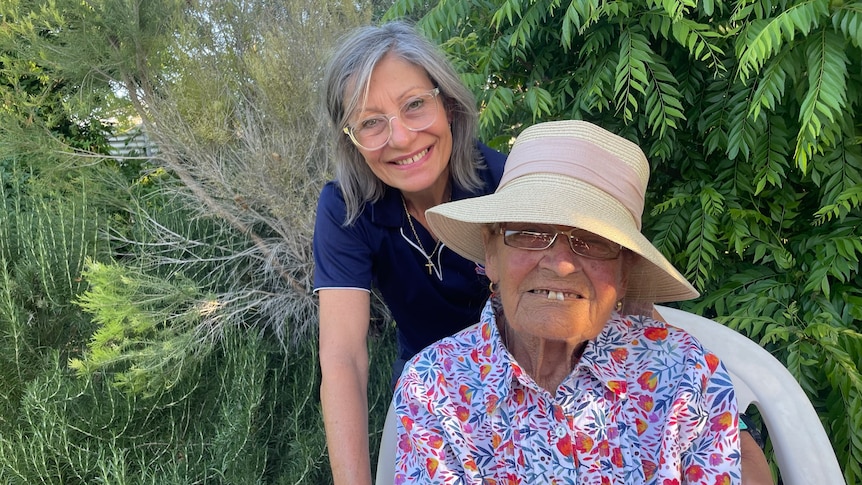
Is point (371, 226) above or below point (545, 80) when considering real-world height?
below

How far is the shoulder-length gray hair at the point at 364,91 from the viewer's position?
1976 mm

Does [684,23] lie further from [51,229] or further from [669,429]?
[51,229]

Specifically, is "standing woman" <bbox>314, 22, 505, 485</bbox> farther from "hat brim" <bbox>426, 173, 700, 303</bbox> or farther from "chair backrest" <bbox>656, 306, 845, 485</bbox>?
"chair backrest" <bbox>656, 306, 845, 485</bbox>

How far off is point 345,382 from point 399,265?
0.48 meters

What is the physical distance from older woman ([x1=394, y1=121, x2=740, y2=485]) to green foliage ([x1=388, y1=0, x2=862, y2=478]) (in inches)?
29.6

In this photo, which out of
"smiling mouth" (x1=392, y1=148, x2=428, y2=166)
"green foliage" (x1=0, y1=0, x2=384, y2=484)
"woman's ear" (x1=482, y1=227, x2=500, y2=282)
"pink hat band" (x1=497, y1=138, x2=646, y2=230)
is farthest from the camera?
"green foliage" (x1=0, y1=0, x2=384, y2=484)

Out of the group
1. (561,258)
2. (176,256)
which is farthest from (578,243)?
(176,256)

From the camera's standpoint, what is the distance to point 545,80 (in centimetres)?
292

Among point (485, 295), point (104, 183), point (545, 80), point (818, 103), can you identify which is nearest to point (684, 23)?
point (818, 103)

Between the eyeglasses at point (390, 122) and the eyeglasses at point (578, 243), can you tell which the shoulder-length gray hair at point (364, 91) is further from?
the eyeglasses at point (578, 243)

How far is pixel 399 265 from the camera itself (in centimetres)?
220

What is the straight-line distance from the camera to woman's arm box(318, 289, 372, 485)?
1890mm

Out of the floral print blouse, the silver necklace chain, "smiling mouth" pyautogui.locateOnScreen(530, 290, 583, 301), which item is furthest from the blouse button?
the silver necklace chain

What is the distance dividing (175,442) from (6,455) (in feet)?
2.30
